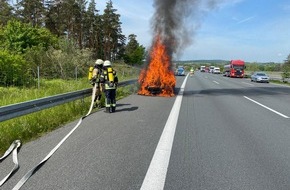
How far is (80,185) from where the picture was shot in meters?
4.40

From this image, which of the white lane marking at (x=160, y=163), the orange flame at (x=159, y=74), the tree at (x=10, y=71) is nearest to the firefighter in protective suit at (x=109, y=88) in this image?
the white lane marking at (x=160, y=163)

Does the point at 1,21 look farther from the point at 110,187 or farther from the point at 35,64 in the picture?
the point at 110,187

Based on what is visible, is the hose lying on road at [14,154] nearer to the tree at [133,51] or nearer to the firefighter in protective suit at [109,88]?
the firefighter in protective suit at [109,88]

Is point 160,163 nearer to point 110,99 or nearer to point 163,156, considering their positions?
point 163,156

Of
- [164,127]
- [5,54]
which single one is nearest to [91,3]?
[5,54]

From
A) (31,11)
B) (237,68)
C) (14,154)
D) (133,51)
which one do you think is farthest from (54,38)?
(133,51)

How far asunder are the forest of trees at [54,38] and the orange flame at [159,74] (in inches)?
84.5

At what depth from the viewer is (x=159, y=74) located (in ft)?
59.8

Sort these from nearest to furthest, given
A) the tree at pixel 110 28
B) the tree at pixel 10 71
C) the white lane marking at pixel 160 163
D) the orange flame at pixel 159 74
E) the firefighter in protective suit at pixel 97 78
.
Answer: the white lane marking at pixel 160 163, the firefighter in protective suit at pixel 97 78, the orange flame at pixel 159 74, the tree at pixel 10 71, the tree at pixel 110 28

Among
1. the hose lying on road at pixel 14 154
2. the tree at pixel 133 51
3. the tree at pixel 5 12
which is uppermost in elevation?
the tree at pixel 5 12

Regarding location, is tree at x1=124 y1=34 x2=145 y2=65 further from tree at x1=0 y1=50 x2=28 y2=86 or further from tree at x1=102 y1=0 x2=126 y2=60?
tree at x1=0 y1=50 x2=28 y2=86

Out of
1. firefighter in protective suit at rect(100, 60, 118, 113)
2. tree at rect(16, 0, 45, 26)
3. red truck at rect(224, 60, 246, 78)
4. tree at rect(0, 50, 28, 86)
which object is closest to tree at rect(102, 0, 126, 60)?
tree at rect(16, 0, 45, 26)

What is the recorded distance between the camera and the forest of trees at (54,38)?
24988mm

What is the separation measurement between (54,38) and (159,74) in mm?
35169
